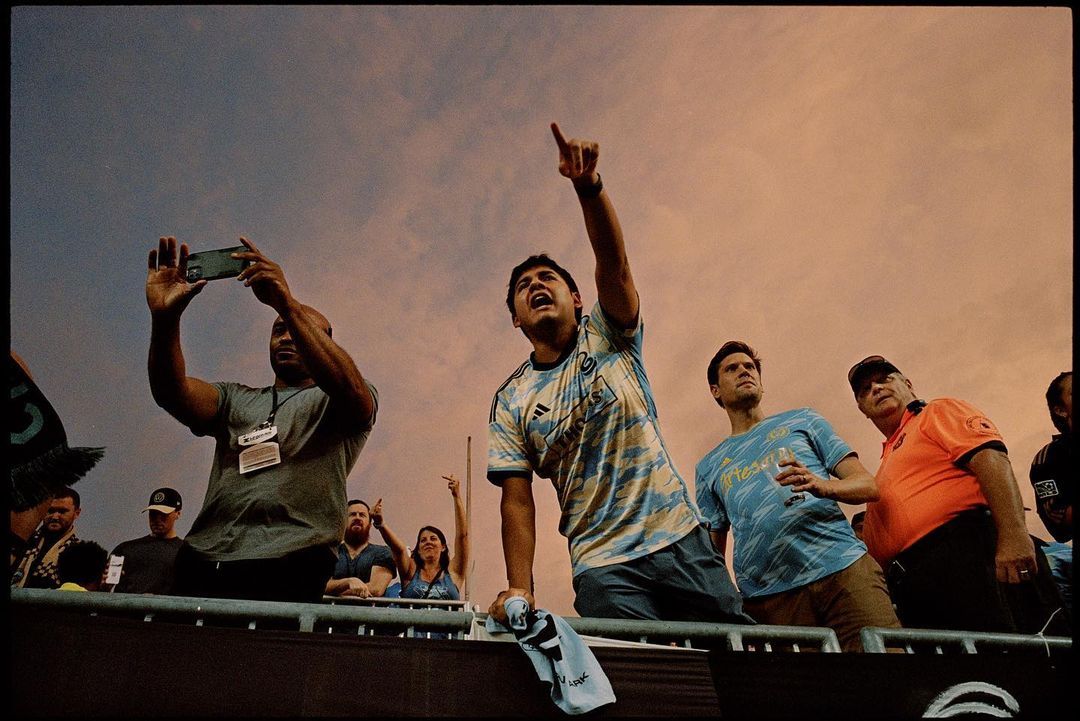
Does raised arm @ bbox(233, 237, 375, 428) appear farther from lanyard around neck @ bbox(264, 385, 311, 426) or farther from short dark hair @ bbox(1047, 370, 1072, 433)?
short dark hair @ bbox(1047, 370, 1072, 433)

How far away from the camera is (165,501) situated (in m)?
4.89

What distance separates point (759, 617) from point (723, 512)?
467 millimetres

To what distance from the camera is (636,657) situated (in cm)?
221

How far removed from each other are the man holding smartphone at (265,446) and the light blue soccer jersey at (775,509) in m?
1.58

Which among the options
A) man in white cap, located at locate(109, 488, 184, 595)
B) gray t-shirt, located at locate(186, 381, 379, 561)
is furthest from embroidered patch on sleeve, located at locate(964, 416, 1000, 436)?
man in white cap, located at locate(109, 488, 184, 595)

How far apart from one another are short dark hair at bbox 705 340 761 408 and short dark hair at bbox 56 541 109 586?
353 cm

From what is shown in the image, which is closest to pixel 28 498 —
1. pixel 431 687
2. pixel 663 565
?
pixel 431 687

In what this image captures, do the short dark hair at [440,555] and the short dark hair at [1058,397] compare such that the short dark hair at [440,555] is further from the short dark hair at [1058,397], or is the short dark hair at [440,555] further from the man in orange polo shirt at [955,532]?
the short dark hair at [1058,397]

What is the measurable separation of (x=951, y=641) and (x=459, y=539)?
3.71 metres

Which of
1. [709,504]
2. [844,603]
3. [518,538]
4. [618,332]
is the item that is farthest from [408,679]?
[709,504]

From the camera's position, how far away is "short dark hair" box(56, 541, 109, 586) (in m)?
4.62

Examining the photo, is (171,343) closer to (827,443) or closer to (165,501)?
(165,501)

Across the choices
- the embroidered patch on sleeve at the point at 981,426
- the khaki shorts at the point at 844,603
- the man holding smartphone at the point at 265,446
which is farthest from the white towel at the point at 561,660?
the embroidered patch on sleeve at the point at 981,426

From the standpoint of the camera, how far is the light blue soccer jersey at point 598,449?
2617 millimetres
